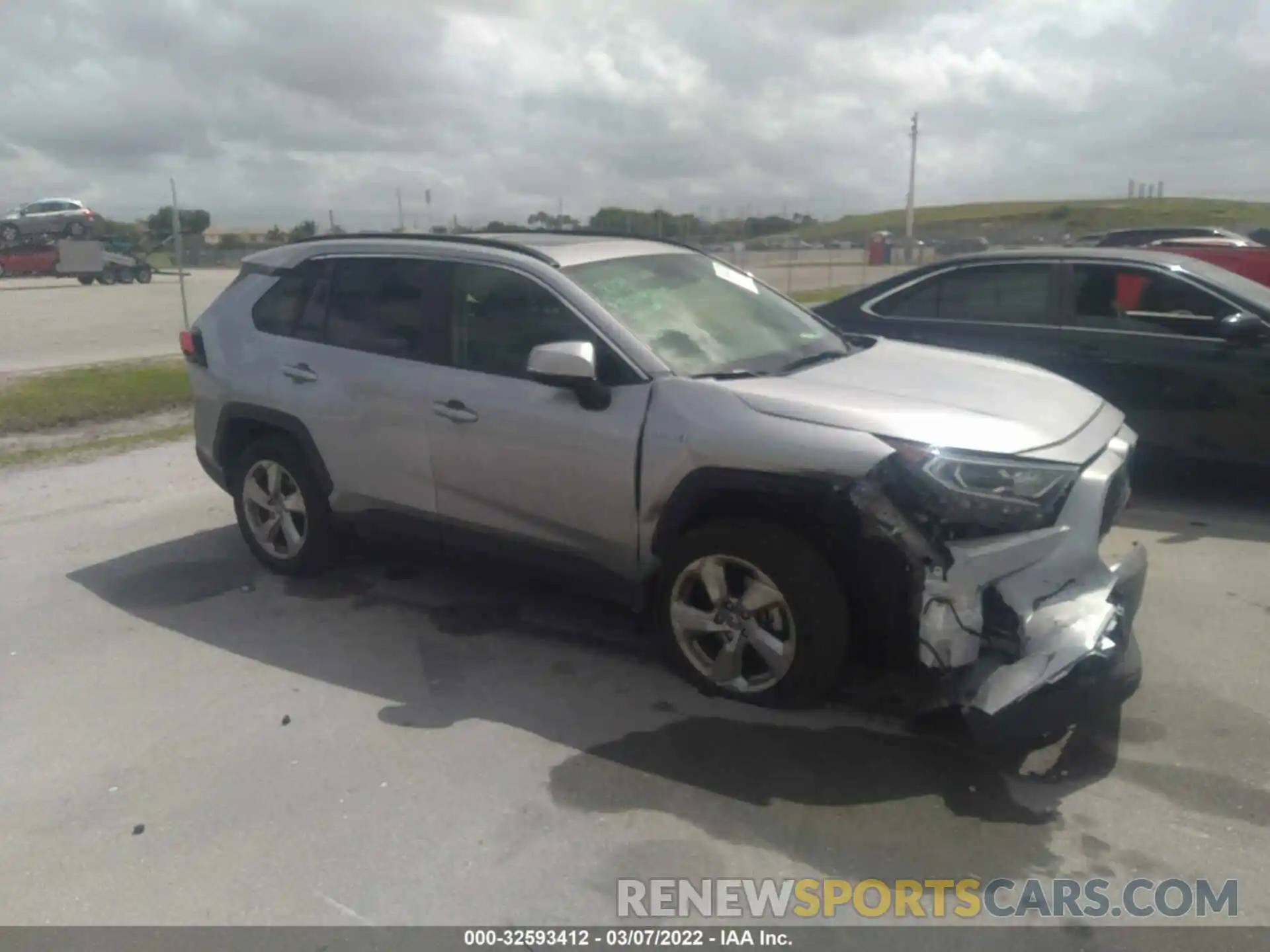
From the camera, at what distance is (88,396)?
35.6 ft

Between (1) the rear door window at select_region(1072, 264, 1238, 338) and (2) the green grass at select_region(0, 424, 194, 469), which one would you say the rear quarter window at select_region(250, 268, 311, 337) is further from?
(1) the rear door window at select_region(1072, 264, 1238, 338)

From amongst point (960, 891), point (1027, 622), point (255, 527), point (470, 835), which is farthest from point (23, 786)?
point (1027, 622)

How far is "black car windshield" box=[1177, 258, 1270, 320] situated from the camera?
21.7ft

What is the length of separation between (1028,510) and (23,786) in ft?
11.9

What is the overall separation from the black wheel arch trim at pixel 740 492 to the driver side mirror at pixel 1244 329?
156 inches

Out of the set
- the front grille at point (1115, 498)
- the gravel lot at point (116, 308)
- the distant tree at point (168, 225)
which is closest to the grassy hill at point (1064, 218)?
the gravel lot at point (116, 308)

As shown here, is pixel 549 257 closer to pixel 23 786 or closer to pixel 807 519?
pixel 807 519

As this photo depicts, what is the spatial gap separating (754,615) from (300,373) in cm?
277

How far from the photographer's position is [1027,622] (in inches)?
141

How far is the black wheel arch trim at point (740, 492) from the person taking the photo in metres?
3.79

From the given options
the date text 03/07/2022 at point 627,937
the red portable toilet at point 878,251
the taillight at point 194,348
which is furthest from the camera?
the red portable toilet at point 878,251

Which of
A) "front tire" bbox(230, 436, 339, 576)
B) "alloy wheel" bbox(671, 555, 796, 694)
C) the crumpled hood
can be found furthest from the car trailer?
"alloy wheel" bbox(671, 555, 796, 694)

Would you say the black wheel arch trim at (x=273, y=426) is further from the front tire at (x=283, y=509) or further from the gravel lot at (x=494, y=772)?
the gravel lot at (x=494, y=772)

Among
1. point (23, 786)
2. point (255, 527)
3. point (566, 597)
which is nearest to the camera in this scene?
point (23, 786)
